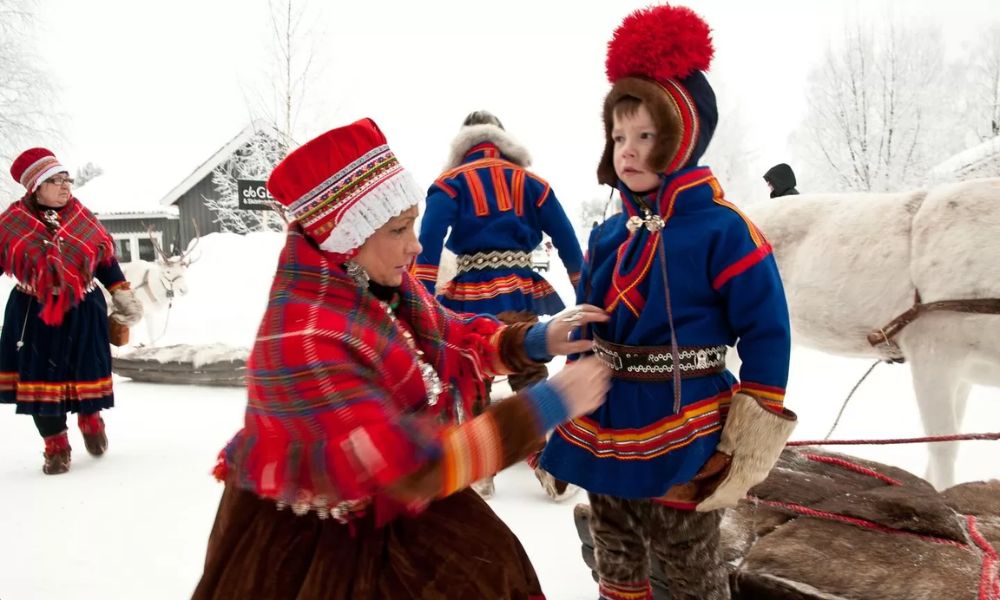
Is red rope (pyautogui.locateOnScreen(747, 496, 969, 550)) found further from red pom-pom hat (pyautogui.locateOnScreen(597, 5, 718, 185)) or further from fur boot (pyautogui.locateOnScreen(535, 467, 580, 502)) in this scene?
red pom-pom hat (pyautogui.locateOnScreen(597, 5, 718, 185))

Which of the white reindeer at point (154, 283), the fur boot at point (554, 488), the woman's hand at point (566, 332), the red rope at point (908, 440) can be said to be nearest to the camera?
the woman's hand at point (566, 332)

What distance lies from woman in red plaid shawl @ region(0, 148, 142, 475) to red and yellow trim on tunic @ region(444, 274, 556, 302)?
2.36 metres

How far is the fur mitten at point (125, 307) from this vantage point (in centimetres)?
436

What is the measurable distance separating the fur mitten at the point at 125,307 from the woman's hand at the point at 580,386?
159 inches

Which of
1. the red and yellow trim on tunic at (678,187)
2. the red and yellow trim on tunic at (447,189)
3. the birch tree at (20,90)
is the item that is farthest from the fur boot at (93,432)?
the birch tree at (20,90)

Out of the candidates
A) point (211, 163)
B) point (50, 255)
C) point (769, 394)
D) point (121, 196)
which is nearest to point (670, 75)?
point (769, 394)

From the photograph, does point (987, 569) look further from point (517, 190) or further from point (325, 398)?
point (517, 190)

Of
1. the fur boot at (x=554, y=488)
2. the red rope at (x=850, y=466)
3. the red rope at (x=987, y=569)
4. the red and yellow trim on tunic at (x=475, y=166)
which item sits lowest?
the fur boot at (x=554, y=488)

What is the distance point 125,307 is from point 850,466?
14.5 feet

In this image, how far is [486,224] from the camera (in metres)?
3.41

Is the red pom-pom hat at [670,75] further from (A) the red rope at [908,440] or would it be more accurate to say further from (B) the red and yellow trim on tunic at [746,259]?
(A) the red rope at [908,440]

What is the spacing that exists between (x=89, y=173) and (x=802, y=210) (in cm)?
6481

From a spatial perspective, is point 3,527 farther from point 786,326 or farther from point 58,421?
point 786,326

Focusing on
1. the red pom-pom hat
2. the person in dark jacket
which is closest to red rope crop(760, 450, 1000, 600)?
the red pom-pom hat
